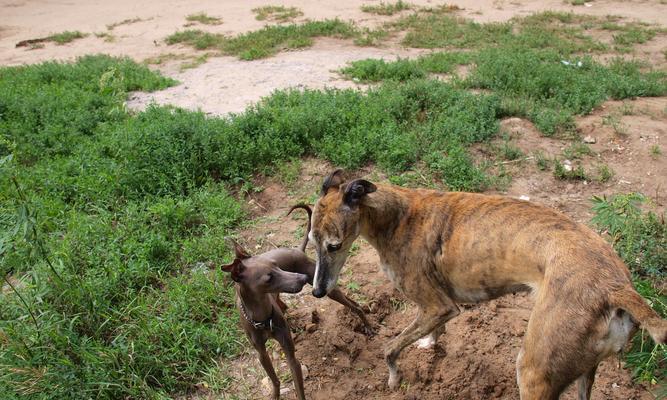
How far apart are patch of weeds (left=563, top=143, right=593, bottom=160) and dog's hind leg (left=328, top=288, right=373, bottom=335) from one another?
3569 millimetres

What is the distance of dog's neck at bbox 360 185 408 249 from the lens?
4230mm

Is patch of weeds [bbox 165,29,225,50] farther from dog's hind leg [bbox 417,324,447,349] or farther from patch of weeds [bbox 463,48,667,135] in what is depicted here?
dog's hind leg [bbox 417,324,447,349]

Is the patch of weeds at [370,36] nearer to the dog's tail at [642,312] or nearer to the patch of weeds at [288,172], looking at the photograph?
the patch of weeds at [288,172]

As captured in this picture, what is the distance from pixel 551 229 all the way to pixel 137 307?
3.40 metres

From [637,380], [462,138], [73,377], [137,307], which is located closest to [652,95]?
[462,138]

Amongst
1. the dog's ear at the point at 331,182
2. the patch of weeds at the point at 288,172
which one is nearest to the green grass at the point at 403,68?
the patch of weeds at the point at 288,172

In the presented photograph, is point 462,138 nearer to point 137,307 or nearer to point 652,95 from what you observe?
point 652,95

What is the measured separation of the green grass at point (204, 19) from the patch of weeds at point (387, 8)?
3.68 meters

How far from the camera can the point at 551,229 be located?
351 cm

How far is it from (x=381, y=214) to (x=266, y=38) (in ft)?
29.2

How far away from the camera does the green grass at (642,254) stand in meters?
4.04

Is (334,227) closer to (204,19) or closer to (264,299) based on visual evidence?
(264,299)

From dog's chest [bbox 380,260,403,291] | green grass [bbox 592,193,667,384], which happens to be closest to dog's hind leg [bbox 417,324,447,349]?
dog's chest [bbox 380,260,403,291]

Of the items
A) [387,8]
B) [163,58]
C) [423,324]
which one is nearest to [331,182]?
[423,324]
